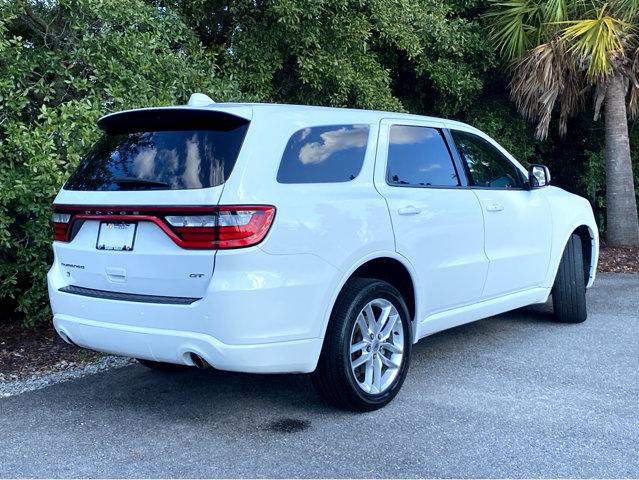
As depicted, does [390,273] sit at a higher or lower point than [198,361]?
higher

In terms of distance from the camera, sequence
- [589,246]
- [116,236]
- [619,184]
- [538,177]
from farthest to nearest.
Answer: [619,184], [589,246], [538,177], [116,236]

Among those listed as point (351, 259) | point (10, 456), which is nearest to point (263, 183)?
point (351, 259)

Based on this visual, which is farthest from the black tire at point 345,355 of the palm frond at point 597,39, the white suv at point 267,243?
the palm frond at point 597,39

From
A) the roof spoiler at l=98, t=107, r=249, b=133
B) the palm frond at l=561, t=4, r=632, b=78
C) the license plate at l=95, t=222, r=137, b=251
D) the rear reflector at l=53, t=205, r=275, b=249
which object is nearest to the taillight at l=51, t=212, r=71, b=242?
the license plate at l=95, t=222, r=137, b=251

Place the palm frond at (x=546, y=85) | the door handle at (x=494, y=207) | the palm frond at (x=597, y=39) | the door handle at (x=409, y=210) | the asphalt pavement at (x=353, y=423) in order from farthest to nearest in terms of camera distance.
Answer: the palm frond at (x=546, y=85)
the palm frond at (x=597, y=39)
the door handle at (x=494, y=207)
the door handle at (x=409, y=210)
the asphalt pavement at (x=353, y=423)

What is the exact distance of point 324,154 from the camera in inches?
170

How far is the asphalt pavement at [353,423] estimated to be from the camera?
368cm

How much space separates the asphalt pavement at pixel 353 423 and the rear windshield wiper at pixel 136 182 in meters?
1.43

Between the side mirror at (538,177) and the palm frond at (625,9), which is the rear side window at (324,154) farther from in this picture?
the palm frond at (625,9)

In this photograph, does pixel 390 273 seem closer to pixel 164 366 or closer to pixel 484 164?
pixel 484 164

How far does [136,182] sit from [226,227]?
72 cm

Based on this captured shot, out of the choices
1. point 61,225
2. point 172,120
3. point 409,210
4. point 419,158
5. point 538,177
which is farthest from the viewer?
point 538,177

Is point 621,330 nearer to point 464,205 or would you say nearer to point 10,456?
point 464,205

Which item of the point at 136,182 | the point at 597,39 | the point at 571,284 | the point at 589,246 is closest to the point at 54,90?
the point at 136,182
